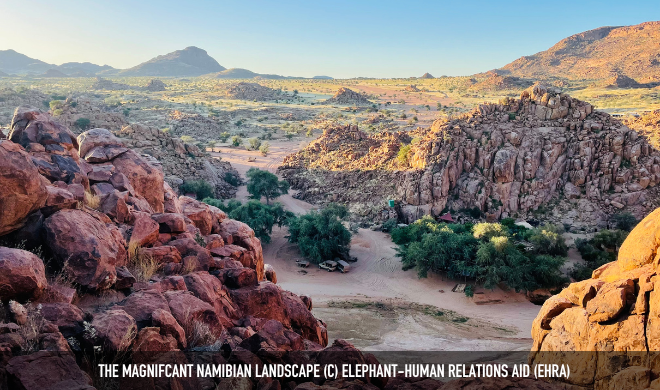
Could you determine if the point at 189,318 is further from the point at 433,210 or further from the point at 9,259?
the point at 433,210

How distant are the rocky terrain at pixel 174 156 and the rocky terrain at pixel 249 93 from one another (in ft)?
183

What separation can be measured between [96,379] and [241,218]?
18930 mm

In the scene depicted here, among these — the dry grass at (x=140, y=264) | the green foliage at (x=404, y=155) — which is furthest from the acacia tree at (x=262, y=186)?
the dry grass at (x=140, y=264)

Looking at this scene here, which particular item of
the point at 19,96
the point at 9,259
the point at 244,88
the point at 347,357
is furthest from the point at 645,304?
the point at 244,88

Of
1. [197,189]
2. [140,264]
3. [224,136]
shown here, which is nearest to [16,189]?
[140,264]

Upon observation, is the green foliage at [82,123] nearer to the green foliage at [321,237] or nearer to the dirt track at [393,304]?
the dirt track at [393,304]

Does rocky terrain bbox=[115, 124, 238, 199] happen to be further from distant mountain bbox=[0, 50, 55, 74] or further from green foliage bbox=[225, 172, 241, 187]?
distant mountain bbox=[0, 50, 55, 74]

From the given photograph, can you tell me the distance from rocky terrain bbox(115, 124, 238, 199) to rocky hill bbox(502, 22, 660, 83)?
9806 centimetres

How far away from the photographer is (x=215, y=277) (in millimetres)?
8320

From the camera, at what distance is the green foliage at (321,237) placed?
72.6 ft

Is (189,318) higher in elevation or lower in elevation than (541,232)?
higher

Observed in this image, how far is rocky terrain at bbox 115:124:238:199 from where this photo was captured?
104ft

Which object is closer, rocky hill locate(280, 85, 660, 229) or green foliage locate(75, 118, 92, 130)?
rocky hill locate(280, 85, 660, 229)

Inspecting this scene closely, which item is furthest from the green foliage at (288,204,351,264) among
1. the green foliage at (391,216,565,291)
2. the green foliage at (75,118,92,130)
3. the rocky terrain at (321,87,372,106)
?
the rocky terrain at (321,87,372,106)
